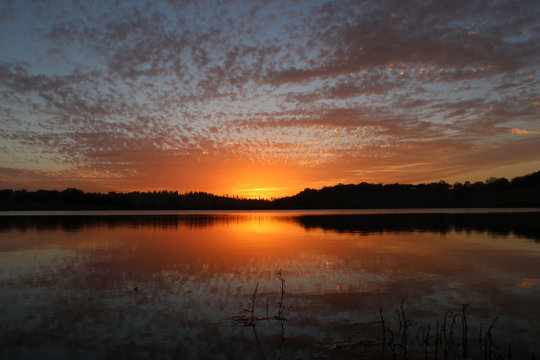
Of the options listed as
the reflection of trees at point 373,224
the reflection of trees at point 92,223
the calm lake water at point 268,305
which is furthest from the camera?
the reflection of trees at point 92,223

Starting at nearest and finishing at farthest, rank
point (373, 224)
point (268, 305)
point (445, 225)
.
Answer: point (268, 305)
point (445, 225)
point (373, 224)

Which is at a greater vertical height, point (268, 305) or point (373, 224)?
point (373, 224)

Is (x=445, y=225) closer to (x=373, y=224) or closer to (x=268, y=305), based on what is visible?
(x=373, y=224)

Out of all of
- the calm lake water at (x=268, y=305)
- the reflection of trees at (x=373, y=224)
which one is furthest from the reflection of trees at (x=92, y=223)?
the calm lake water at (x=268, y=305)

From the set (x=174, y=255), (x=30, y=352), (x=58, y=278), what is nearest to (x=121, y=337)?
(x=30, y=352)

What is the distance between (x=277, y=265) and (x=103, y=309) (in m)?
10.4

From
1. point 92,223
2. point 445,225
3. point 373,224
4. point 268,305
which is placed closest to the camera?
point 268,305

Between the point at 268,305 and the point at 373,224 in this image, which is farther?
the point at 373,224

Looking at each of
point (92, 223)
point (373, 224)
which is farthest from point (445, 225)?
point (92, 223)

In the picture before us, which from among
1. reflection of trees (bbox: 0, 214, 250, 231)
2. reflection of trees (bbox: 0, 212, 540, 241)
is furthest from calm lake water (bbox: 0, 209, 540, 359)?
reflection of trees (bbox: 0, 214, 250, 231)

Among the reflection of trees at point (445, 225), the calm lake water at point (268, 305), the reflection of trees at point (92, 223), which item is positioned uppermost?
the reflection of trees at point (92, 223)

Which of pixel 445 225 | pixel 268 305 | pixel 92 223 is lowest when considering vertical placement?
pixel 268 305

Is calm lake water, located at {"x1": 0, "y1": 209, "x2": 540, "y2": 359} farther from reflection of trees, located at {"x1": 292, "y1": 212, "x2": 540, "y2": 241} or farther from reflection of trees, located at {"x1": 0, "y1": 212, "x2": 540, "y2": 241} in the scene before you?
reflection of trees, located at {"x1": 0, "y1": 212, "x2": 540, "y2": 241}

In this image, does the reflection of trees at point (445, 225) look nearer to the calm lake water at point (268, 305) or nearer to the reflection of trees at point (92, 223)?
the reflection of trees at point (92, 223)
